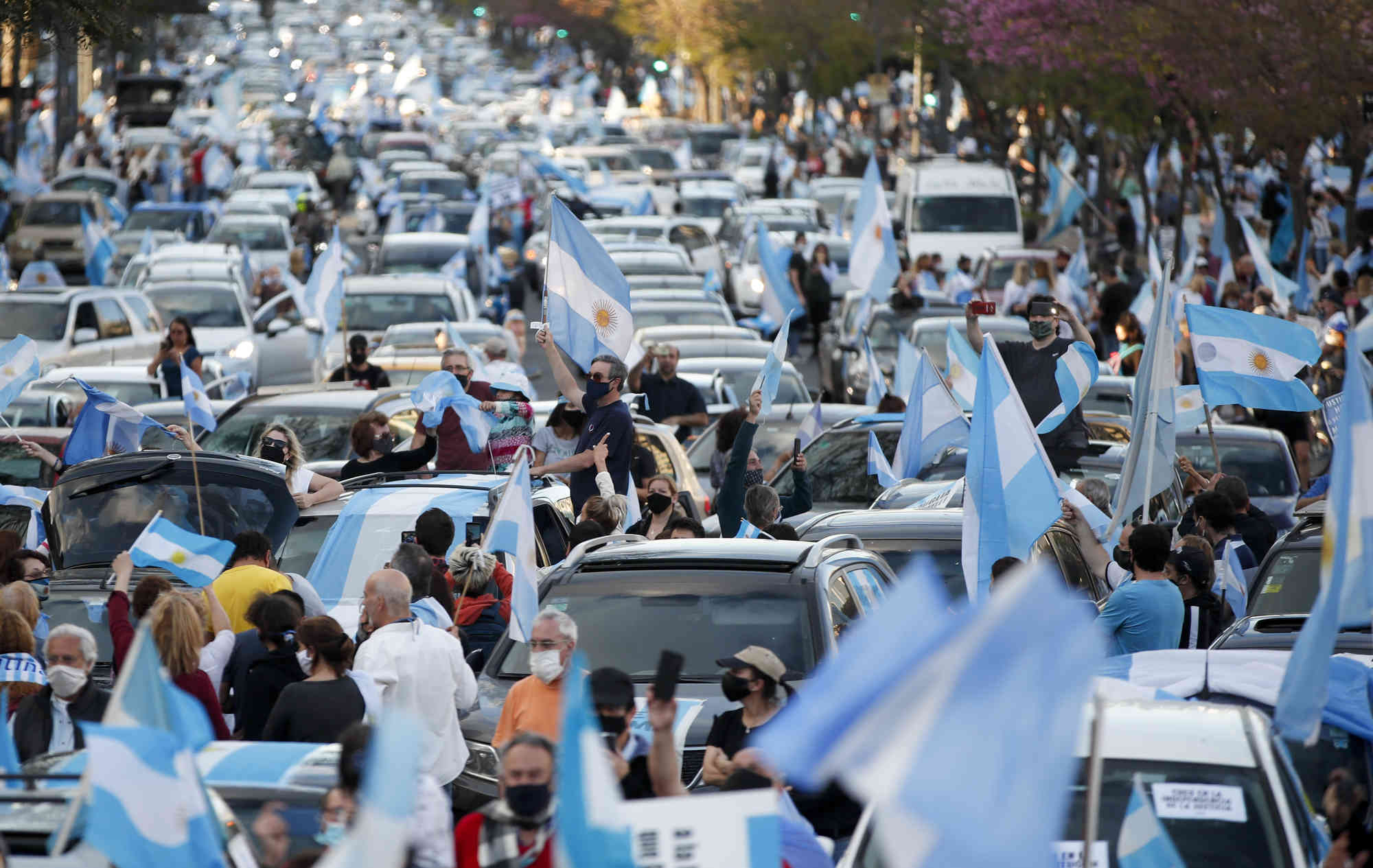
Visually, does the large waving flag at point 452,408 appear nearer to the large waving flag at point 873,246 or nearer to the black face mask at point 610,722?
the black face mask at point 610,722

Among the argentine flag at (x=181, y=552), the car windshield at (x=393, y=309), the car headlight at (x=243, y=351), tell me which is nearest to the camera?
the argentine flag at (x=181, y=552)

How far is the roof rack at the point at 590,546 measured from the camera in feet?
28.9

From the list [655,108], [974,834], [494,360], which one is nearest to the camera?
[974,834]

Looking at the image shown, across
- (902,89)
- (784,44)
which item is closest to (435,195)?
(784,44)

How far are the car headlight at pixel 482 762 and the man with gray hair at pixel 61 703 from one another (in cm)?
137

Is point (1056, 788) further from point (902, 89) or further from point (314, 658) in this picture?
point (902, 89)

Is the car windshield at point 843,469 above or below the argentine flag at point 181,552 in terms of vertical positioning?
below

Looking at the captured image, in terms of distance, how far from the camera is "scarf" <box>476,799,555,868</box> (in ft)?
18.2

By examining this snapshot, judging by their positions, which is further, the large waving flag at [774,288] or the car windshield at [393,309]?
the car windshield at [393,309]

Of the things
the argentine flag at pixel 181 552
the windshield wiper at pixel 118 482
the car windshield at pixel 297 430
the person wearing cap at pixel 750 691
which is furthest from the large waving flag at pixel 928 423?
the person wearing cap at pixel 750 691

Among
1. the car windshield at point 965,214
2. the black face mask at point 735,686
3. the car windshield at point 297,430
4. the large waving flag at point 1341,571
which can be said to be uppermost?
the large waving flag at point 1341,571

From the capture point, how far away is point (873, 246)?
878 inches

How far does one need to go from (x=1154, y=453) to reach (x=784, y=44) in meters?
45.7

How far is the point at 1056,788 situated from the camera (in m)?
4.14
